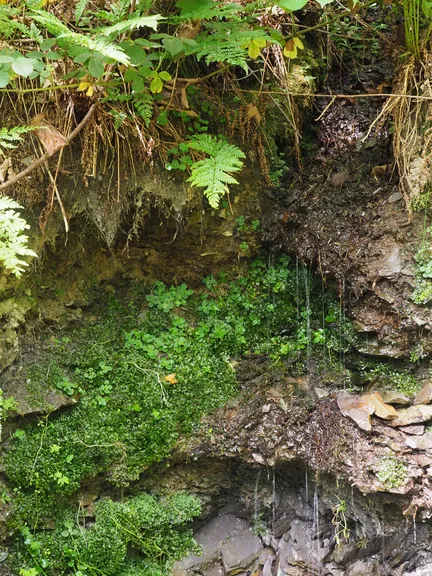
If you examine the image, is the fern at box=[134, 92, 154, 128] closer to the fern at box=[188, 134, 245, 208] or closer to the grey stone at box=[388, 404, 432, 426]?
the fern at box=[188, 134, 245, 208]

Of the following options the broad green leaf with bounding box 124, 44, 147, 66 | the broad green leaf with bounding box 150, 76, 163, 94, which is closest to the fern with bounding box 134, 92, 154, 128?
the broad green leaf with bounding box 150, 76, 163, 94

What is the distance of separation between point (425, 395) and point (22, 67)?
312 cm

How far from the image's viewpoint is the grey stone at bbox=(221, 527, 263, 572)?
3904 mm

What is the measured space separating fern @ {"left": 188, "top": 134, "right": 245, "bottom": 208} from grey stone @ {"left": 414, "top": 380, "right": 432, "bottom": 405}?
1.94 m

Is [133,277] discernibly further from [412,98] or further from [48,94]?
[412,98]

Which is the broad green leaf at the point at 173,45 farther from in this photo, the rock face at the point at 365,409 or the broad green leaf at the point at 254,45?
the rock face at the point at 365,409

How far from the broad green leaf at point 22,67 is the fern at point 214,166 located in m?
0.97

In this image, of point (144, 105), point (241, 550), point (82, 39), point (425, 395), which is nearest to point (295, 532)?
point (241, 550)

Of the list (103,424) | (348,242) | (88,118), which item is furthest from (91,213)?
(348,242)

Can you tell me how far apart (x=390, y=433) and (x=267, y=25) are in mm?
2794

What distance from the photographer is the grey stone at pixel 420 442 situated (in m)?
3.30

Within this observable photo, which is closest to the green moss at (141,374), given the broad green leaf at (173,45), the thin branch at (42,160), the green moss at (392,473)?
the green moss at (392,473)

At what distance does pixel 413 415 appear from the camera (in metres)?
3.42

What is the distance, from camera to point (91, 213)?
3.34 metres
